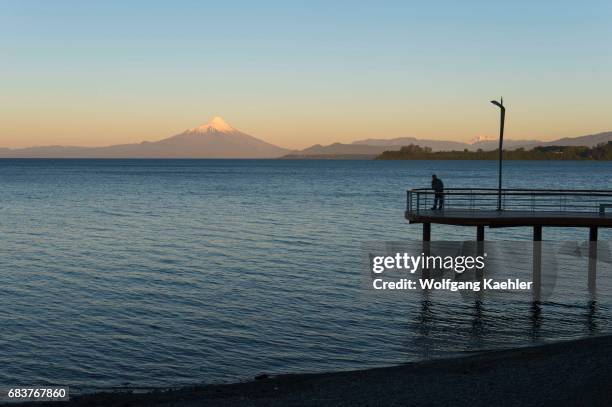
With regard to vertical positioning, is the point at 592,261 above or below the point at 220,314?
above

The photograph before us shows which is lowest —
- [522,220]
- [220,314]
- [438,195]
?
[220,314]

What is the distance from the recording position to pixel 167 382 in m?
18.1

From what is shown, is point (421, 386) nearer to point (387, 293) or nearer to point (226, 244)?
point (387, 293)

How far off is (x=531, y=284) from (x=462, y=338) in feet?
34.0

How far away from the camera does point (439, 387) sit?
15430 mm

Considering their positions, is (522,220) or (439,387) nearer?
(439,387)

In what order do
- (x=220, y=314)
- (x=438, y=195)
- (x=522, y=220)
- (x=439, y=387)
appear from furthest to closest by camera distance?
1. (x=438, y=195)
2. (x=522, y=220)
3. (x=220, y=314)
4. (x=439, y=387)

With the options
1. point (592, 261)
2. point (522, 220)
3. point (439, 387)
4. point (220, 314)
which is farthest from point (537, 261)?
point (439, 387)

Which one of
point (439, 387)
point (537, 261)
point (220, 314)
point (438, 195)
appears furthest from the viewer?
point (537, 261)

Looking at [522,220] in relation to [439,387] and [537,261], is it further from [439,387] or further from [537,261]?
[439,387]

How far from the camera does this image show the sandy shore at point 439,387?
46.9 feet

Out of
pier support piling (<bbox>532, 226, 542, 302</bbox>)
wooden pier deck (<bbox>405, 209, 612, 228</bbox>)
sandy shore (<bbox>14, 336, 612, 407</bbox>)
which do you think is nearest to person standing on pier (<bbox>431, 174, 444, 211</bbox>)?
wooden pier deck (<bbox>405, 209, 612, 228</bbox>)

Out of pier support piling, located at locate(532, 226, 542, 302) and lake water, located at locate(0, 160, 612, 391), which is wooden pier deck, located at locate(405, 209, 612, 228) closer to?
pier support piling, located at locate(532, 226, 542, 302)

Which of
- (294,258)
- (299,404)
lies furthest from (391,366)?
(294,258)
